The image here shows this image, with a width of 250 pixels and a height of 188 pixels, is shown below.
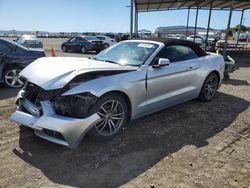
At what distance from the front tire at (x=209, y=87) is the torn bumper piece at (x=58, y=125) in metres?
3.25

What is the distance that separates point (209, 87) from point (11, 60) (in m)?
5.43

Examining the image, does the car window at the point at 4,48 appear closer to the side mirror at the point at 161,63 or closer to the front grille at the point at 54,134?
the front grille at the point at 54,134

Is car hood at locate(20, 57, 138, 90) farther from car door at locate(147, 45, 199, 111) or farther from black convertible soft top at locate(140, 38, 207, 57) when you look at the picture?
black convertible soft top at locate(140, 38, 207, 57)

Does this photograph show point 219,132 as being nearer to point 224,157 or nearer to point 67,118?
point 224,157

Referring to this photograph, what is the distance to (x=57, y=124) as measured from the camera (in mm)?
3268

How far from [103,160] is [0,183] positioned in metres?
1.27

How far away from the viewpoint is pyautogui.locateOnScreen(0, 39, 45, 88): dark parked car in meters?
6.99

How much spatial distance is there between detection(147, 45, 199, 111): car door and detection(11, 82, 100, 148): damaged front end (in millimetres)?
1286

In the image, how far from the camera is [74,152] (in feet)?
11.8

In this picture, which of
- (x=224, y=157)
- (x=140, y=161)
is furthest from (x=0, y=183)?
(x=224, y=157)

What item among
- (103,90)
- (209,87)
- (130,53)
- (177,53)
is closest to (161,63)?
(130,53)

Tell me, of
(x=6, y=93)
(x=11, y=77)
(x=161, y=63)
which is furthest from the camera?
(x=11, y=77)

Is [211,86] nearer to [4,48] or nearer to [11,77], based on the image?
[11,77]

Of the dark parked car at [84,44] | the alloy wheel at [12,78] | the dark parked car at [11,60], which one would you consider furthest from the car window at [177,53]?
the dark parked car at [84,44]
